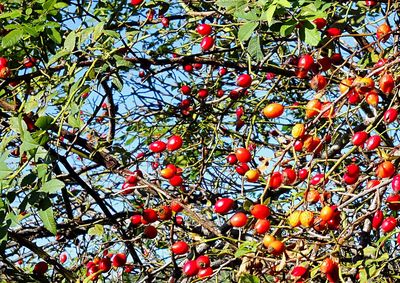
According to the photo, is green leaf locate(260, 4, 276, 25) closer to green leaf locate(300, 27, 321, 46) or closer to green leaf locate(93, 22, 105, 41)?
green leaf locate(300, 27, 321, 46)

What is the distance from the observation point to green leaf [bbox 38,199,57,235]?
1.37 metres

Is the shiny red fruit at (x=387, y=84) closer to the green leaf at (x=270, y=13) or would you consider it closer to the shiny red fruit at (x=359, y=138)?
the shiny red fruit at (x=359, y=138)

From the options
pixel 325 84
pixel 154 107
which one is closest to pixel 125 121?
pixel 154 107

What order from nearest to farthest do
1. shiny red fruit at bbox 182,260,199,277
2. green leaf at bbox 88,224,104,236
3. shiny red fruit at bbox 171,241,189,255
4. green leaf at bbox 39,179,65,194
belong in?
green leaf at bbox 39,179,65,194, shiny red fruit at bbox 182,260,199,277, shiny red fruit at bbox 171,241,189,255, green leaf at bbox 88,224,104,236

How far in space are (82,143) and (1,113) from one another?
0.99 ft

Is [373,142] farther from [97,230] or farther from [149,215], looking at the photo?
[97,230]

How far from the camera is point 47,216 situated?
1.38m

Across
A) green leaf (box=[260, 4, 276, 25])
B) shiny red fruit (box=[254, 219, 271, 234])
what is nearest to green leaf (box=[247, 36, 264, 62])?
green leaf (box=[260, 4, 276, 25])

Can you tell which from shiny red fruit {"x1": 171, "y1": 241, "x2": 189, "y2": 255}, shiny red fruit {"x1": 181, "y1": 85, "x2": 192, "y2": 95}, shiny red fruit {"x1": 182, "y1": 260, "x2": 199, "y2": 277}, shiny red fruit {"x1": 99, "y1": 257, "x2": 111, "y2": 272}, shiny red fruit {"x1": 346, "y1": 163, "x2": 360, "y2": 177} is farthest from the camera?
shiny red fruit {"x1": 181, "y1": 85, "x2": 192, "y2": 95}

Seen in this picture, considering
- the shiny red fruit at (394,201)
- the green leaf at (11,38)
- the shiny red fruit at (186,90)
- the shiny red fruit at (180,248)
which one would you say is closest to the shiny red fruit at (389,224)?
the shiny red fruit at (394,201)

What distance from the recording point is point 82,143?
2250 mm

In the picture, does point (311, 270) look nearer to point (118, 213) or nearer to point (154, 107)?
point (118, 213)

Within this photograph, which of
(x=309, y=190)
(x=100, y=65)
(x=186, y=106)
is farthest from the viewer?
(x=186, y=106)

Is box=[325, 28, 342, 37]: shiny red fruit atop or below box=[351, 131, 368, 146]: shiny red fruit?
atop
